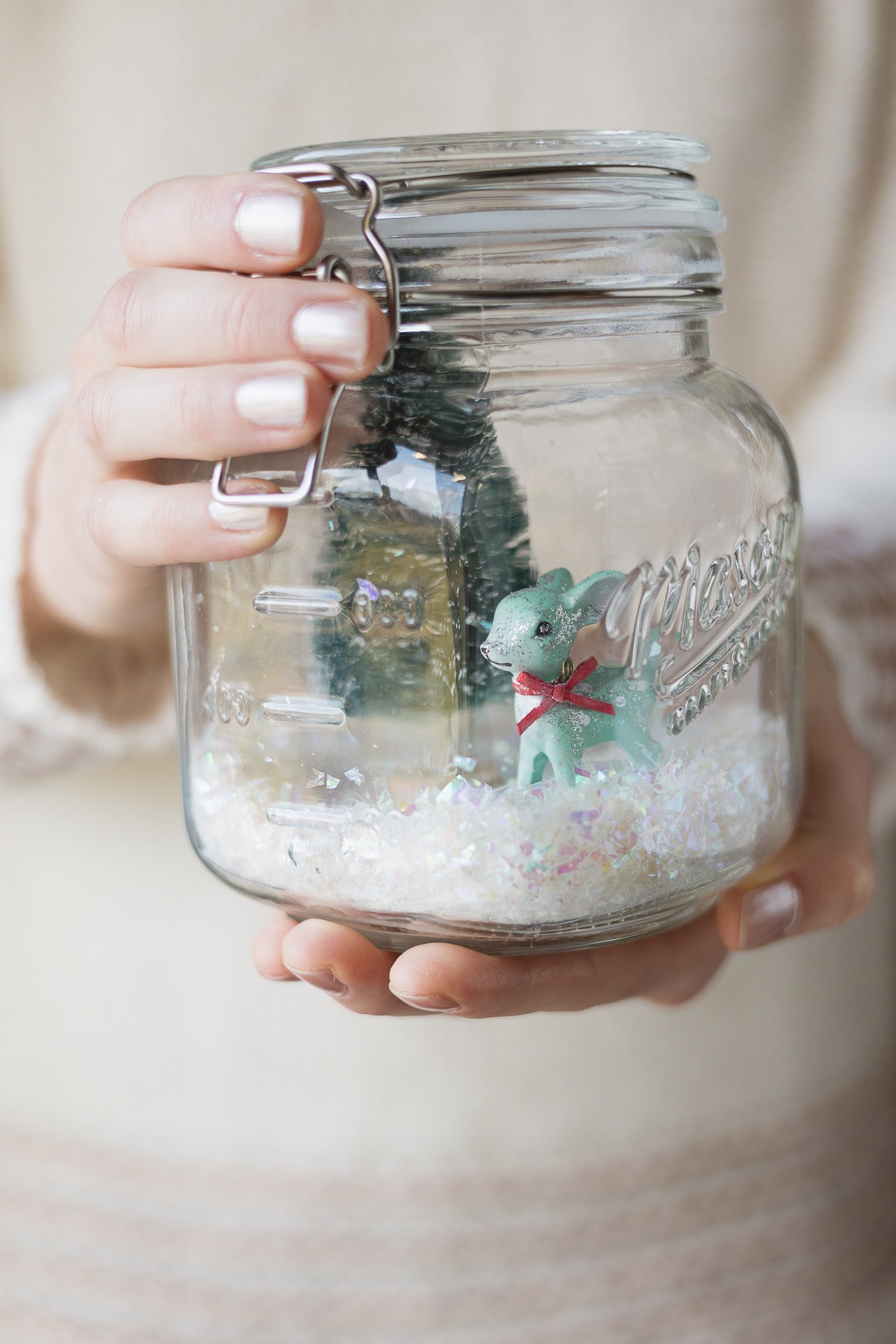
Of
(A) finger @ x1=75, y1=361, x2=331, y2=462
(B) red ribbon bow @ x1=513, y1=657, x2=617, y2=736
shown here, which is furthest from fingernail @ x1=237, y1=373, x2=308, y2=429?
(B) red ribbon bow @ x1=513, y1=657, x2=617, y2=736

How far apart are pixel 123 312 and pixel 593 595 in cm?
17

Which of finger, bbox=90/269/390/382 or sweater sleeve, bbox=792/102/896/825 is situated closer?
finger, bbox=90/269/390/382

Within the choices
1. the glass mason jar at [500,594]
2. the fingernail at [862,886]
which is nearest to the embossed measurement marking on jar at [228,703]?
the glass mason jar at [500,594]

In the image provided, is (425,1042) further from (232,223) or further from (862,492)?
(232,223)

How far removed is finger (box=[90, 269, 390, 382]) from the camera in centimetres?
29

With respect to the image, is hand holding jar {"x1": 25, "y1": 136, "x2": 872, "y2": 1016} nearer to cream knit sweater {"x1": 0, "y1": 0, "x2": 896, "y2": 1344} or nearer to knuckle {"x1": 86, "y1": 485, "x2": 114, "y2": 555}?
knuckle {"x1": 86, "y1": 485, "x2": 114, "y2": 555}

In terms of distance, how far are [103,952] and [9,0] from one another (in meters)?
0.60

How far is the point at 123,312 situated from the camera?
33 cm

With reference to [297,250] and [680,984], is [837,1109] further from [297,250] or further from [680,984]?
[297,250]

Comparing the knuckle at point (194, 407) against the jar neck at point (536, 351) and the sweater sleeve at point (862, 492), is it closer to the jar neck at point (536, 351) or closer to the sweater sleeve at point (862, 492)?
the jar neck at point (536, 351)

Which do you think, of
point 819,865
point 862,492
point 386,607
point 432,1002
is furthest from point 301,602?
point 862,492

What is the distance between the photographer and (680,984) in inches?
18.5

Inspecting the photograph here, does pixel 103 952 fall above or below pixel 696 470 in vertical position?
below

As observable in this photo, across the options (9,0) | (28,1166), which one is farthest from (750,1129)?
(9,0)
